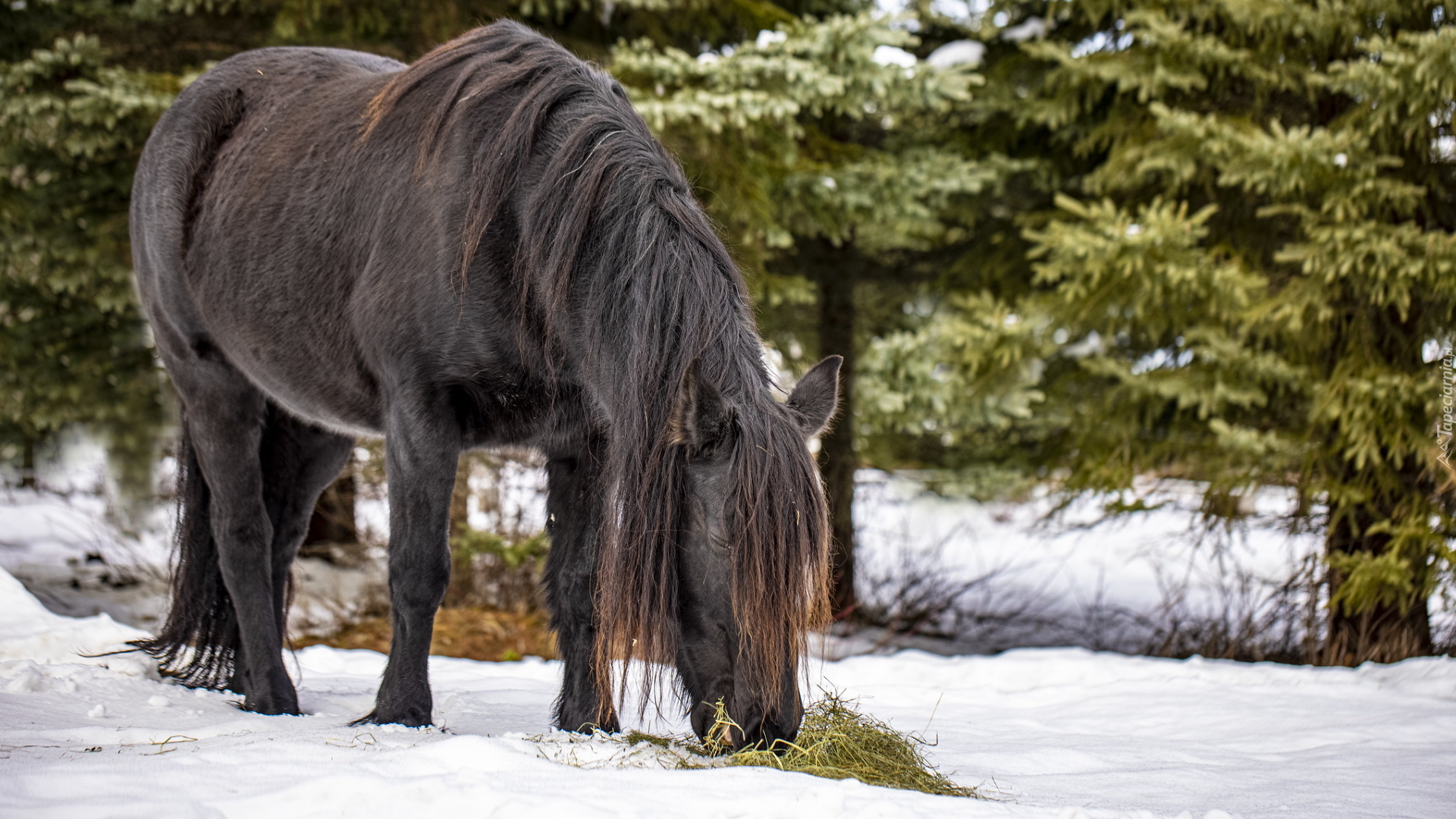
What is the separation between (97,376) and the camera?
6945 mm

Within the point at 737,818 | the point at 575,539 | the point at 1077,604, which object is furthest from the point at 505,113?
the point at 1077,604

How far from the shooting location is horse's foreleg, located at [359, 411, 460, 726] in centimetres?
293

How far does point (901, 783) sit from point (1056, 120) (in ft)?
17.4

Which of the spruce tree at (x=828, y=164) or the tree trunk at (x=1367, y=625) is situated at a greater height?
the spruce tree at (x=828, y=164)

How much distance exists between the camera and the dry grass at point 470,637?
6402 mm

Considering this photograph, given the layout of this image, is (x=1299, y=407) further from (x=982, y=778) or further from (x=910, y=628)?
(x=982, y=778)

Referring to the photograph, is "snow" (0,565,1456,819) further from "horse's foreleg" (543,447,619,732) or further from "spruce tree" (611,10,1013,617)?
"spruce tree" (611,10,1013,617)

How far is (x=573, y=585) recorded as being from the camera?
3.23 metres

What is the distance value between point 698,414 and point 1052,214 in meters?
5.19

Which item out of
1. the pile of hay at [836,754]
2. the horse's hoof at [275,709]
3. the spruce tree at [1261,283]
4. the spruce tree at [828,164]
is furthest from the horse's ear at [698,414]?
the spruce tree at [1261,283]

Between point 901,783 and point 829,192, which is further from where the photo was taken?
point 829,192

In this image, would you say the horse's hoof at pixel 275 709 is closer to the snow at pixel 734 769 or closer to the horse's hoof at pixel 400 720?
the snow at pixel 734 769

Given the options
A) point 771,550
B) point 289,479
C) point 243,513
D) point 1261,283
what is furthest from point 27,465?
point 1261,283

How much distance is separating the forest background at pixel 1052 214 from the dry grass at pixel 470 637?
89.3 inches
